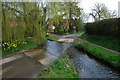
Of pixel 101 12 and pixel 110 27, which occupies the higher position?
pixel 101 12

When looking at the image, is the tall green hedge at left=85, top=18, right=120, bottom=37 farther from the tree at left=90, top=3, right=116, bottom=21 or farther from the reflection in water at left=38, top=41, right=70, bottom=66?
the tree at left=90, top=3, right=116, bottom=21

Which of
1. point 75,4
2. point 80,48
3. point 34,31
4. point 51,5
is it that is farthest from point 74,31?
point 34,31

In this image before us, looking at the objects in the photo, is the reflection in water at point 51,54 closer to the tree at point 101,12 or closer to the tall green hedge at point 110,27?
the tall green hedge at point 110,27

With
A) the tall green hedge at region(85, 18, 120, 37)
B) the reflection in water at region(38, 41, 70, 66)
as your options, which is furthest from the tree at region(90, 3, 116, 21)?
the reflection in water at region(38, 41, 70, 66)

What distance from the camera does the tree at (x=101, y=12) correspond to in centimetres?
2144

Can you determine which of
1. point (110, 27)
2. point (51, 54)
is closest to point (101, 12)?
point (110, 27)

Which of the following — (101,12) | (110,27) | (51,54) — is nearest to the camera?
(51,54)

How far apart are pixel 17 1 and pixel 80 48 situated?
708 cm

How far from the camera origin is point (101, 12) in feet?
75.5

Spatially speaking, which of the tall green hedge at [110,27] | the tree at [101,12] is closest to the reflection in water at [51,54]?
the tall green hedge at [110,27]

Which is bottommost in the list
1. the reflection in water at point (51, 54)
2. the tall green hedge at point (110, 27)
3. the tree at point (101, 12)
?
the reflection in water at point (51, 54)

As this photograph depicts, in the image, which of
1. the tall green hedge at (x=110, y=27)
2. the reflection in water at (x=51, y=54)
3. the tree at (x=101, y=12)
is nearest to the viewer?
the reflection in water at (x=51, y=54)

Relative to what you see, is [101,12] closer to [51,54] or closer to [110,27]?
[110,27]

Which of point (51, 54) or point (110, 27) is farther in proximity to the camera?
point (110, 27)
